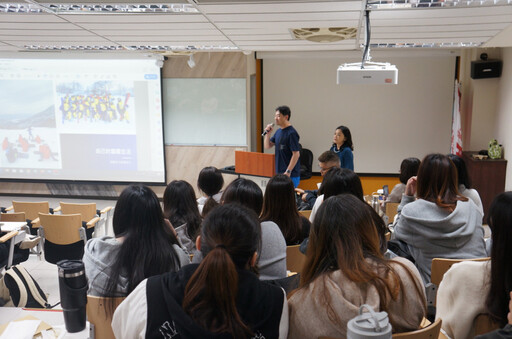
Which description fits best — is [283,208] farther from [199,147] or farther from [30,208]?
[199,147]

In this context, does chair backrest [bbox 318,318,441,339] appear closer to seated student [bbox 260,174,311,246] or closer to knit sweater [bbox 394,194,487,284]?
knit sweater [bbox 394,194,487,284]

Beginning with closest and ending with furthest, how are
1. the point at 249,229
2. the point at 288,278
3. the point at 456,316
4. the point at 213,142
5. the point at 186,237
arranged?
1. the point at 249,229
2. the point at 456,316
3. the point at 288,278
4. the point at 186,237
5. the point at 213,142

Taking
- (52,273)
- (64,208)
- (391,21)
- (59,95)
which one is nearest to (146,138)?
(59,95)

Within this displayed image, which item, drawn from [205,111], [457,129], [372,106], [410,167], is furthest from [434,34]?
[205,111]

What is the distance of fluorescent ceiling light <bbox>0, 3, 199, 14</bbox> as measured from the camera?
11.6 ft

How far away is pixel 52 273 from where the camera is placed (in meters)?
5.21

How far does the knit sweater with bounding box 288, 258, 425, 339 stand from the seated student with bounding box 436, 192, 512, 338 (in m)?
0.24

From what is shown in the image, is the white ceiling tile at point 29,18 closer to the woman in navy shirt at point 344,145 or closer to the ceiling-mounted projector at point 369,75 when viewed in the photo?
the ceiling-mounted projector at point 369,75

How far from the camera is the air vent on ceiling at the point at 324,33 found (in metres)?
4.50

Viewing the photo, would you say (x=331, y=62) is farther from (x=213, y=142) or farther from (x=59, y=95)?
(x=59, y=95)

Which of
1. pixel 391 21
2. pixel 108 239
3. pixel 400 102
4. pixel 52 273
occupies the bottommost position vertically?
pixel 52 273

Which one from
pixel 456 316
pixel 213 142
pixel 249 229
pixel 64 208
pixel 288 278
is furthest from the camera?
pixel 213 142

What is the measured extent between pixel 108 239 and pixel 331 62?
683cm

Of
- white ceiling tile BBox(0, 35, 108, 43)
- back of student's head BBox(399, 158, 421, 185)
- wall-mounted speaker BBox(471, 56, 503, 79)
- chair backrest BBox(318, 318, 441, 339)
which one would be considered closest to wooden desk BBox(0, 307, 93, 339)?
chair backrest BBox(318, 318, 441, 339)
